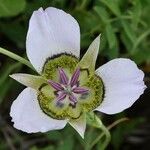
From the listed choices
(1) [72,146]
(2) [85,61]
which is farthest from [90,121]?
(1) [72,146]

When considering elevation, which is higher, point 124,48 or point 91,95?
point 91,95

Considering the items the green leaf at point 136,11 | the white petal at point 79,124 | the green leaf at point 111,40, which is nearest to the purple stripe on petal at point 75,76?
the white petal at point 79,124

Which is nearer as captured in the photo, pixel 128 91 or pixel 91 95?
pixel 128 91

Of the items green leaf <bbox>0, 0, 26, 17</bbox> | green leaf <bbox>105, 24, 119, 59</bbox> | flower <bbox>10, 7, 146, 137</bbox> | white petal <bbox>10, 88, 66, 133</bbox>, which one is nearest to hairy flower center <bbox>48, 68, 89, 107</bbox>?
flower <bbox>10, 7, 146, 137</bbox>

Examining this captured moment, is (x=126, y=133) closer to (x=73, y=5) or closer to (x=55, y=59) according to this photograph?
(x=73, y=5)

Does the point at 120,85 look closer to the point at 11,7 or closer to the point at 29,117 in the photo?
the point at 29,117

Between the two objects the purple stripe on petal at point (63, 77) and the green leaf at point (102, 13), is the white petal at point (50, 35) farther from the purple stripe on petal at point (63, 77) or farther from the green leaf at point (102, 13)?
the green leaf at point (102, 13)

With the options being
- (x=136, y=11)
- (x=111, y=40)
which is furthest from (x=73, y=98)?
(x=136, y=11)
